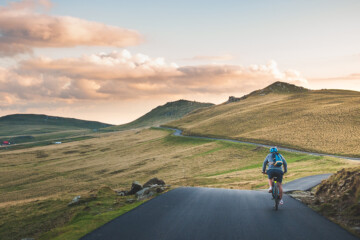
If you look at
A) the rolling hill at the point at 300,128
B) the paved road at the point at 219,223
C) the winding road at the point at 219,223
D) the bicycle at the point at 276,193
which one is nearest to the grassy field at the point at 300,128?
the rolling hill at the point at 300,128

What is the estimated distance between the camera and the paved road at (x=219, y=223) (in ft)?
36.3

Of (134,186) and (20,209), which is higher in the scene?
(134,186)

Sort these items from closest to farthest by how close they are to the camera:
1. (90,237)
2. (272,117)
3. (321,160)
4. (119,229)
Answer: (90,237)
(119,229)
(321,160)
(272,117)

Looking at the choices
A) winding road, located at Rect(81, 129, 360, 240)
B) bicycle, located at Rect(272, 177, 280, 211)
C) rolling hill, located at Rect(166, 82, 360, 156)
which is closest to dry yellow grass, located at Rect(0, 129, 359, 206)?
rolling hill, located at Rect(166, 82, 360, 156)

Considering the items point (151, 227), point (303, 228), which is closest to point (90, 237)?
point (151, 227)

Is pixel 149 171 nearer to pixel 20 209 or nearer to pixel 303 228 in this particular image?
pixel 20 209

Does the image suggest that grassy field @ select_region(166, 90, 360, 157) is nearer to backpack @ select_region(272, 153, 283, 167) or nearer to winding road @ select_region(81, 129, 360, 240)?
backpack @ select_region(272, 153, 283, 167)

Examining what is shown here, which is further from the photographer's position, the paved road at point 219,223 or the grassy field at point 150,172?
the grassy field at point 150,172

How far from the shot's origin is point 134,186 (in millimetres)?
28266

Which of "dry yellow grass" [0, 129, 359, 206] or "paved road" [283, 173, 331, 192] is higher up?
"paved road" [283, 173, 331, 192]

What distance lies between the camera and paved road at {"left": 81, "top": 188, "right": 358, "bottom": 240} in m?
11.1

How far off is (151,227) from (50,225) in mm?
16318

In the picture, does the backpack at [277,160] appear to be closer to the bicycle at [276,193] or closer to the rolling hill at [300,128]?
the bicycle at [276,193]

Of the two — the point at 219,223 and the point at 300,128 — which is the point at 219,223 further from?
the point at 300,128
